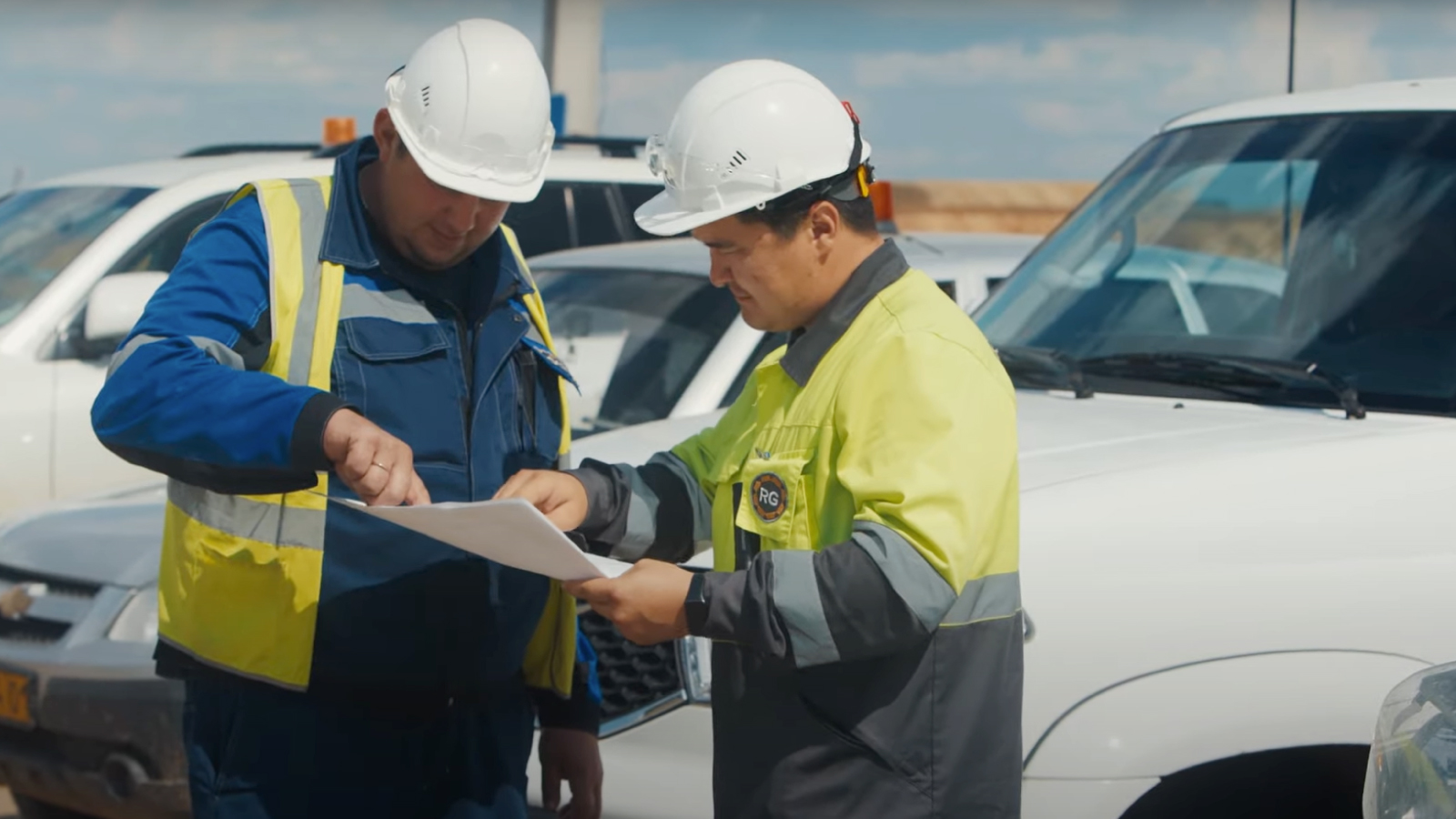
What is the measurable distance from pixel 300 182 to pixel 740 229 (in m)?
0.87

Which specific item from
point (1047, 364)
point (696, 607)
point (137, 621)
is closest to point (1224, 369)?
point (1047, 364)

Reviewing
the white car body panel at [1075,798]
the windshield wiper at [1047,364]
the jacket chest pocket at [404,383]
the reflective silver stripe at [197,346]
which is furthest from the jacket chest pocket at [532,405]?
the windshield wiper at [1047,364]

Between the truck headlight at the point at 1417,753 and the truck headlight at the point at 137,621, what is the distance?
299cm

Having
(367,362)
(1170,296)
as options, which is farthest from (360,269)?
(1170,296)

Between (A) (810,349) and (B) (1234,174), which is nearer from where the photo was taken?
(A) (810,349)

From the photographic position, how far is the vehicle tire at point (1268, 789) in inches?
113

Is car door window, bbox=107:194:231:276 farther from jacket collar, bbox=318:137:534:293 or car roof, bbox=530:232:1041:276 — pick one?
jacket collar, bbox=318:137:534:293

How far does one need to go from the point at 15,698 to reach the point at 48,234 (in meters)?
2.97

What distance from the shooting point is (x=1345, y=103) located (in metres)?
4.15

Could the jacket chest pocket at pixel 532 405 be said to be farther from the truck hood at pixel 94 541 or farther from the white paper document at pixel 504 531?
the truck hood at pixel 94 541

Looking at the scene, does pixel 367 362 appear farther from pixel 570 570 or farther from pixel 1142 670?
pixel 1142 670

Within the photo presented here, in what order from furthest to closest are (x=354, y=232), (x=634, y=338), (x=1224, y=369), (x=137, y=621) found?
(x=634, y=338) < (x=137, y=621) < (x=1224, y=369) < (x=354, y=232)

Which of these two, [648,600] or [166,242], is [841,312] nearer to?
[648,600]

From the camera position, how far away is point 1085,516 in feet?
9.68
